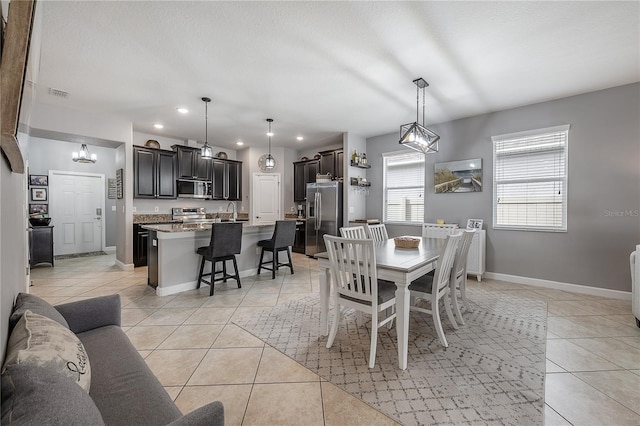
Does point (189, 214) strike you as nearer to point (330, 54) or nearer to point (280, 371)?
point (330, 54)

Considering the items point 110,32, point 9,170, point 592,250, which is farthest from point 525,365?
point 110,32

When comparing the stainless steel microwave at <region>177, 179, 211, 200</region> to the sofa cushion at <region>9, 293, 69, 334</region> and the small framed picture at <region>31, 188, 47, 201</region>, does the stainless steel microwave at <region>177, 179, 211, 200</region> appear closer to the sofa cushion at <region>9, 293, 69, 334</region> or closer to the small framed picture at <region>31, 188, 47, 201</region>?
the small framed picture at <region>31, 188, 47, 201</region>

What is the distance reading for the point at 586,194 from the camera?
147 inches

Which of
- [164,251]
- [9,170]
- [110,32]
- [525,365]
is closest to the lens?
[9,170]

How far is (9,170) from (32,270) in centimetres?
576

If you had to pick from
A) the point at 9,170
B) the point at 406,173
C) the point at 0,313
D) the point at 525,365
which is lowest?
the point at 525,365

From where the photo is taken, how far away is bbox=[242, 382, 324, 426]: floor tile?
1.57 meters

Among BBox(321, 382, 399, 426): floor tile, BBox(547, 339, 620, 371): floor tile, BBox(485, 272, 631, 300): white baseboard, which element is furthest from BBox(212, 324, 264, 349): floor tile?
BBox(485, 272, 631, 300): white baseboard

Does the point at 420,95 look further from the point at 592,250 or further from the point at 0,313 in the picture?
the point at 0,313

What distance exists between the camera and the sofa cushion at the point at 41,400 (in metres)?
0.61

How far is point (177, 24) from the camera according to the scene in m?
2.38

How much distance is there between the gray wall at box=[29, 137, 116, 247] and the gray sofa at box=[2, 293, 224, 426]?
6.54 metres

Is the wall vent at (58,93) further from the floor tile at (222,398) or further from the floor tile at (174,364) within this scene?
the floor tile at (222,398)

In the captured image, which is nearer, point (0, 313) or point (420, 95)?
point (0, 313)
